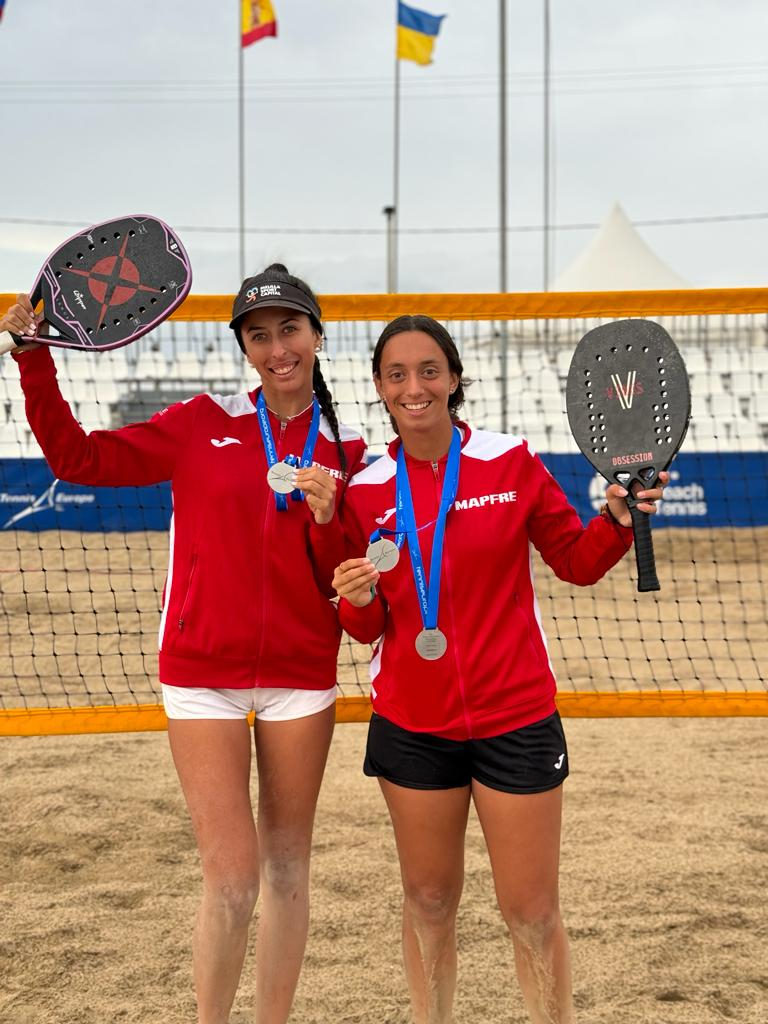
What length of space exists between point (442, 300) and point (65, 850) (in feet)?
9.32

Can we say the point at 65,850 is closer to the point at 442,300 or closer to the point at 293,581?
the point at 293,581

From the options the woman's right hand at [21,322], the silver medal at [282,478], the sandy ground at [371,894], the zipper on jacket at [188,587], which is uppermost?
the woman's right hand at [21,322]

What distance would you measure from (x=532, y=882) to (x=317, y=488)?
1.09m

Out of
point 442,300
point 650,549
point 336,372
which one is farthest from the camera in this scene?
point 336,372

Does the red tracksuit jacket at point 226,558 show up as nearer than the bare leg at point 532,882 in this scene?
No

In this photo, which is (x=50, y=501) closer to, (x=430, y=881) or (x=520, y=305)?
(x=520, y=305)

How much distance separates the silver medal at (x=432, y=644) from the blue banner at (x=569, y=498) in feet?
30.9

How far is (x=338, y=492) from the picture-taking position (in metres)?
2.84

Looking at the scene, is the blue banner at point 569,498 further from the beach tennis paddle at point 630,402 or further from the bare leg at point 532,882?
the bare leg at point 532,882

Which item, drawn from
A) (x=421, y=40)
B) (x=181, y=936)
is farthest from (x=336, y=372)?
(x=181, y=936)

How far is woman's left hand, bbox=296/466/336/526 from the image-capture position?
8.34ft

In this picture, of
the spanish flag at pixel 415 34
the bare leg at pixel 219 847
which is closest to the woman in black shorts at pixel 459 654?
the bare leg at pixel 219 847

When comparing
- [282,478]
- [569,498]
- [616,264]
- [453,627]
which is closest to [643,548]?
[453,627]

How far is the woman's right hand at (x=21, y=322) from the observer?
2.68 m
